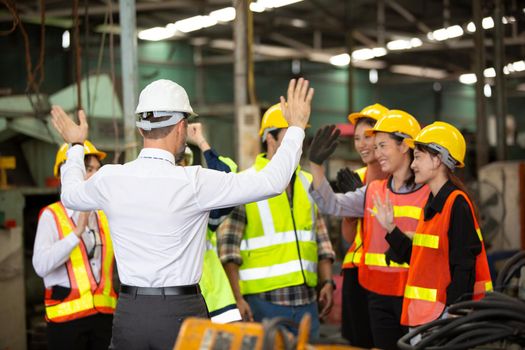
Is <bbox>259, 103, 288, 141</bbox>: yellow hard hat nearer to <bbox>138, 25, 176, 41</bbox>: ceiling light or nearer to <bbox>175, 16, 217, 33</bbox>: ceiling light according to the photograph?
<bbox>175, 16, 217, 33</bbox>: ceiling light

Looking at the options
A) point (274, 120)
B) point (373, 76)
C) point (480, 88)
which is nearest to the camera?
point (274, 120)

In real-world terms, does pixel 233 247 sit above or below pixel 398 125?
below

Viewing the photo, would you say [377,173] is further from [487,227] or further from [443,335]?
[487,227]

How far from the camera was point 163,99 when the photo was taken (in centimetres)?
332

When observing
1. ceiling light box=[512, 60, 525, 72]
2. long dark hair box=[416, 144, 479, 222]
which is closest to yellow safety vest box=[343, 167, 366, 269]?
long dark hair box=[416, 144, 479, 222]

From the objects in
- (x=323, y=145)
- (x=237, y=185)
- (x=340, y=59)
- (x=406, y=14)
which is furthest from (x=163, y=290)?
(x=340, y=59)

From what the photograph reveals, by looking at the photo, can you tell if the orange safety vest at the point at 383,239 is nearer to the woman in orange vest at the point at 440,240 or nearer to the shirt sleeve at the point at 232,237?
the woman in orange vest at the point at 440,240

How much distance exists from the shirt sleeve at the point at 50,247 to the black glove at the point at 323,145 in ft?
4.70

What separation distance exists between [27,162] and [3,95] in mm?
878

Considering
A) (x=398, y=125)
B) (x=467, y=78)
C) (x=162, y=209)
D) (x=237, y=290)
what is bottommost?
(x=237, y=290)

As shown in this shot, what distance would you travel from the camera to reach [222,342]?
255 centimetres

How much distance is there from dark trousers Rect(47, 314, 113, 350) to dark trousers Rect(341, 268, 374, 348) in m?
1.63

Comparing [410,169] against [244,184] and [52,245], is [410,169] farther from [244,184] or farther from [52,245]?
[52,245]

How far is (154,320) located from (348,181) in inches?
88.8
